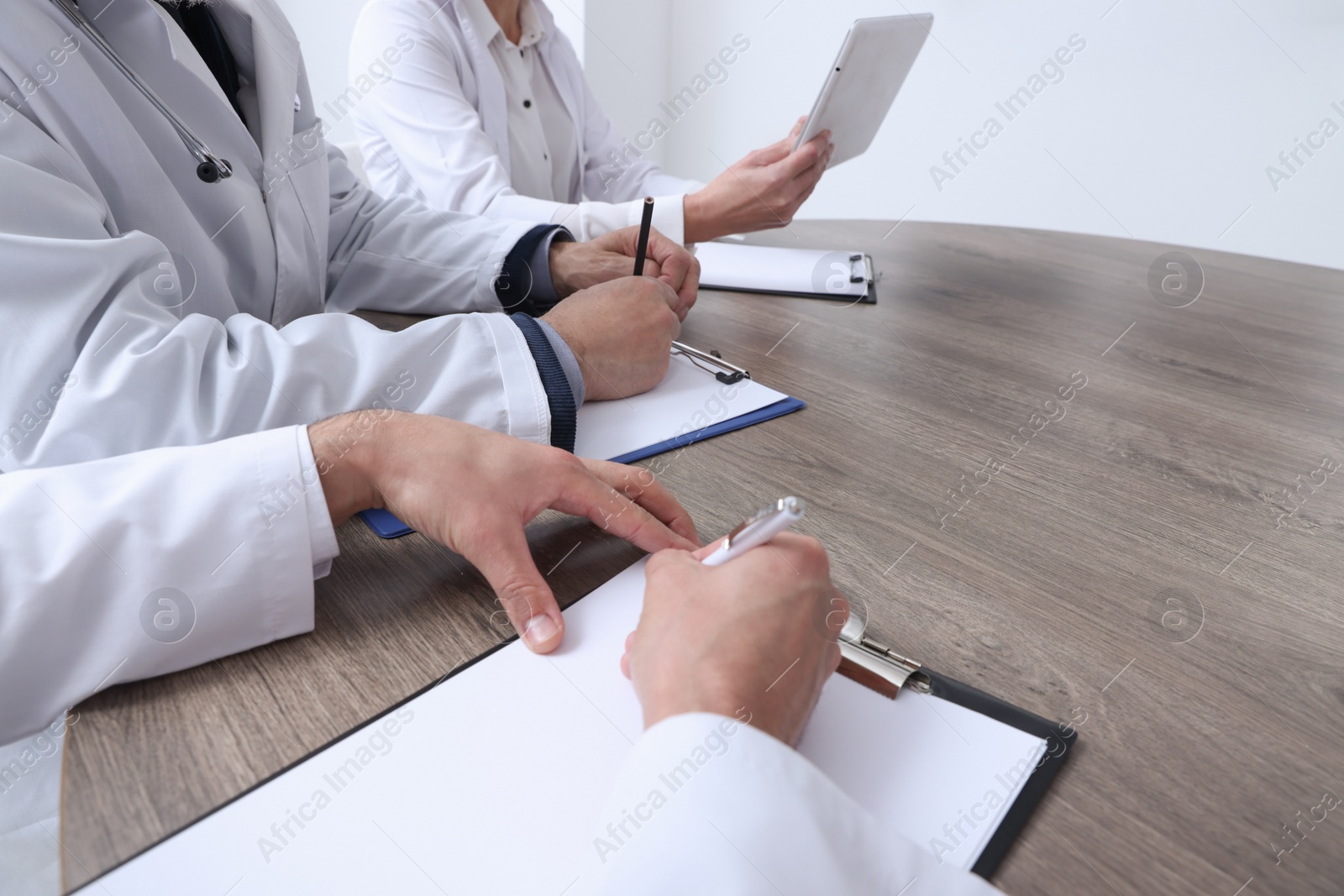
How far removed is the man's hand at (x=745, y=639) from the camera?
0.43m

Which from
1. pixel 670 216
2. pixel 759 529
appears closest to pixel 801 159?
pixel 670 216

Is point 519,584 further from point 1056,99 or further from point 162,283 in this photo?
point 1056,99

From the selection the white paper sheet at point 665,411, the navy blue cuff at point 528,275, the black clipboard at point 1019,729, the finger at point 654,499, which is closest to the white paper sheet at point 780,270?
the navy blue cuff at point 528,275

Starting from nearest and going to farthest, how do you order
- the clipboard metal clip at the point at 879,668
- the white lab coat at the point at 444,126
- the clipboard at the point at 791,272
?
the clipboard metal clip at the point at 879,668 < the clipboard at the point at 791,272 < the white lab coat at the point at 444,126

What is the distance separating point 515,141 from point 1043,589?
4.91ft

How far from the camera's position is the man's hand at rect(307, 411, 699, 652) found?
533 millimetres

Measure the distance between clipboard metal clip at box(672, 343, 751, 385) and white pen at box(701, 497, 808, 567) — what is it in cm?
38

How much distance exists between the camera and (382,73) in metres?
1.50

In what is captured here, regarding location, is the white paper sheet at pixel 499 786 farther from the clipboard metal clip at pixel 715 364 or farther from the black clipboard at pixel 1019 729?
the clipboard metal clip at pixel 715 364

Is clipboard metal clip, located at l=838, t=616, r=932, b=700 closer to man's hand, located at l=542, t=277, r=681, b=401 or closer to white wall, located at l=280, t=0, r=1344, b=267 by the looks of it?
man's hand, located at l=542, t=277, r=681, b=401

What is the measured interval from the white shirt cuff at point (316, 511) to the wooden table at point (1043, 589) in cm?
3

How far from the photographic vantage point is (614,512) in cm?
58

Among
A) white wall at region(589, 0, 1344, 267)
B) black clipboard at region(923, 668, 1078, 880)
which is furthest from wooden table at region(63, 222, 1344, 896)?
white wall at region(589, 0, 1344, 267)

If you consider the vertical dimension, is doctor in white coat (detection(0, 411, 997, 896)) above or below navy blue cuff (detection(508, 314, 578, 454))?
below
